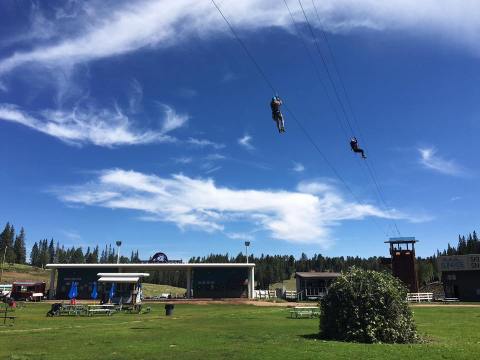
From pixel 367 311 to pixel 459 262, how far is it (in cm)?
5986

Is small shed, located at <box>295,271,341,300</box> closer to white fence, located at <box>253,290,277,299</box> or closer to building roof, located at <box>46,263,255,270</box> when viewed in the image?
white fence, located at <box>253,290,277,299</box>

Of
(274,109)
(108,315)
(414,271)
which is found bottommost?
(108,315)

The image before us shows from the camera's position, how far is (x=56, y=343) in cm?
1877

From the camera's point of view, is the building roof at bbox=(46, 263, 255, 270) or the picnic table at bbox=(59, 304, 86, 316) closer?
the picnic table at bbox=(59, 304, 86, 316)

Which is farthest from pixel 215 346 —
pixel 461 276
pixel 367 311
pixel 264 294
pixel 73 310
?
pixel 461 276

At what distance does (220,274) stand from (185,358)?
61102 millimetres

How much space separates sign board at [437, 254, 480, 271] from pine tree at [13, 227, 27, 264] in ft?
553

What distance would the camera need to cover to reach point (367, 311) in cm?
1970

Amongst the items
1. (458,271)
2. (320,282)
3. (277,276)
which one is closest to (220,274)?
(320,282)

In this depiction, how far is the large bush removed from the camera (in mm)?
19312

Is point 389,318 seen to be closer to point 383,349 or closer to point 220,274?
point 383,349

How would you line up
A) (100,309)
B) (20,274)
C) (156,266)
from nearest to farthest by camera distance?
(100,309) → (156,266) → (20,274)

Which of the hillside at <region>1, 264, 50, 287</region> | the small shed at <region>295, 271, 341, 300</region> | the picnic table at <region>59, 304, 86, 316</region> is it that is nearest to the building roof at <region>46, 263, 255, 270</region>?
the small shed at <region>295, 271, 341, 300</region>

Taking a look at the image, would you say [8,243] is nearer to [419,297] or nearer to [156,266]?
[156,266]
